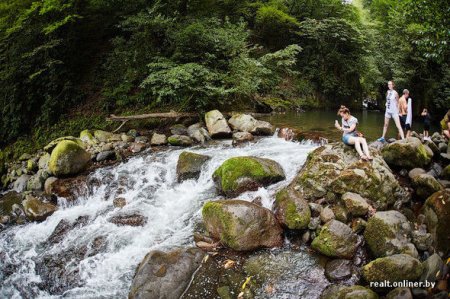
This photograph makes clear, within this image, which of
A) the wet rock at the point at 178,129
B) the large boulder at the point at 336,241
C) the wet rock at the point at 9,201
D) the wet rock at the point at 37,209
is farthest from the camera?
the wet rock at the point at 178,129

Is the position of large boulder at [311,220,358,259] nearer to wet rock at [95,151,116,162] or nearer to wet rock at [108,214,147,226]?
wet rock at [108,214,147,226]

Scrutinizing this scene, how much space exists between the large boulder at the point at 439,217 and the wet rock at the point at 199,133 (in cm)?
772

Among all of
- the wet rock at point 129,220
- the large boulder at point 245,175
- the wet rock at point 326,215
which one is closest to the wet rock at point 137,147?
the wet rock at point 129,220

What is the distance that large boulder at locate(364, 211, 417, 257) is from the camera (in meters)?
5.36

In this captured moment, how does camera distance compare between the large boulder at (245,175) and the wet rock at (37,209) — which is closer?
the large boulder at (245,175)

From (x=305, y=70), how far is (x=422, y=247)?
21.2 m

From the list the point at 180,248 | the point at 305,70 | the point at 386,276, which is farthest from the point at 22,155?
the point at 305,70

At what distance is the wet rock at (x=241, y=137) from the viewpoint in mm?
11477

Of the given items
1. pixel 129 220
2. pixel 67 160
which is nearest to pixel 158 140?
pixel 67 160

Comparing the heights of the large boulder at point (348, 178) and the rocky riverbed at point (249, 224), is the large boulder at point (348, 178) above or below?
above

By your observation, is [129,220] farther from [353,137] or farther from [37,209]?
[353,137]

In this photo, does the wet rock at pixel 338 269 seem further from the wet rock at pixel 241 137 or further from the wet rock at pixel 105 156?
the wet rock at pixel 105 156

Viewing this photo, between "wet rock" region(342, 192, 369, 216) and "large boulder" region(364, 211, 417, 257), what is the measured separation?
1.39ft

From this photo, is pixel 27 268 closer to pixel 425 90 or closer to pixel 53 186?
pixel 53 186
